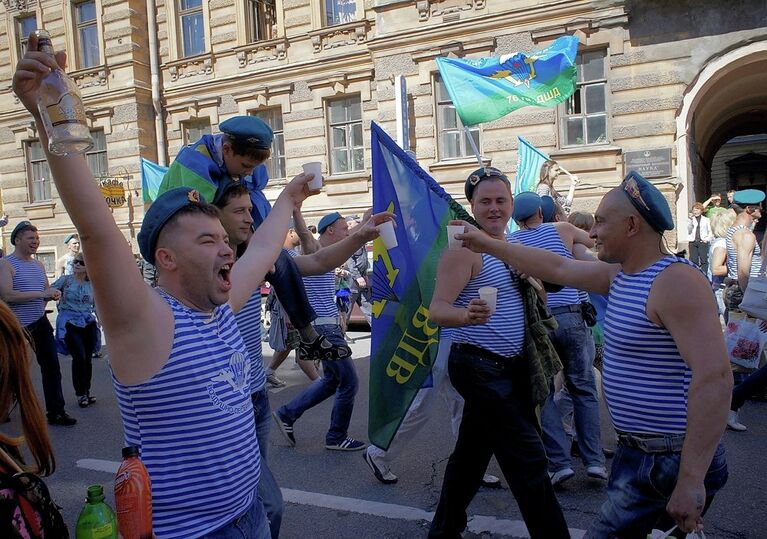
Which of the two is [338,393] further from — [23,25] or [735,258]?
[23,25]

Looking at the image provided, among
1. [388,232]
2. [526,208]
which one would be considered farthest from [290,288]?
[526,208]

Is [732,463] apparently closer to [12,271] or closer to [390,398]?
[390,398]

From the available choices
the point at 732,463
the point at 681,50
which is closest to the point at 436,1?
the point at 681,50

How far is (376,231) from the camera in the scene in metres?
3.11

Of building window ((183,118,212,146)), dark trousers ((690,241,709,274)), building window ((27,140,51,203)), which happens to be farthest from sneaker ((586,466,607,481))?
building window ((27,140,51,203))

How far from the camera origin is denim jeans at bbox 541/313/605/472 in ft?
13.8

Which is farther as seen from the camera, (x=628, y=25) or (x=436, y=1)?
(x=436, y=1)

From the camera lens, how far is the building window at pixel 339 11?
51.7 feet

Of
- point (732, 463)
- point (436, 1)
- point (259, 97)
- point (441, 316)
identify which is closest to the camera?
point (441, 316)

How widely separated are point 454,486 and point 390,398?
31.2 inches

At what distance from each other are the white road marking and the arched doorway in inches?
412

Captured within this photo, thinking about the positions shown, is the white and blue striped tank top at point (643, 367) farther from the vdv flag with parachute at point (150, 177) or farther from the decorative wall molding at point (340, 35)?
the decorative wall molding at point (340, 35)

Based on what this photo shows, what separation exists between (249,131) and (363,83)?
529 inches

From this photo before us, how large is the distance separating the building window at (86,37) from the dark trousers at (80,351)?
592 inches
